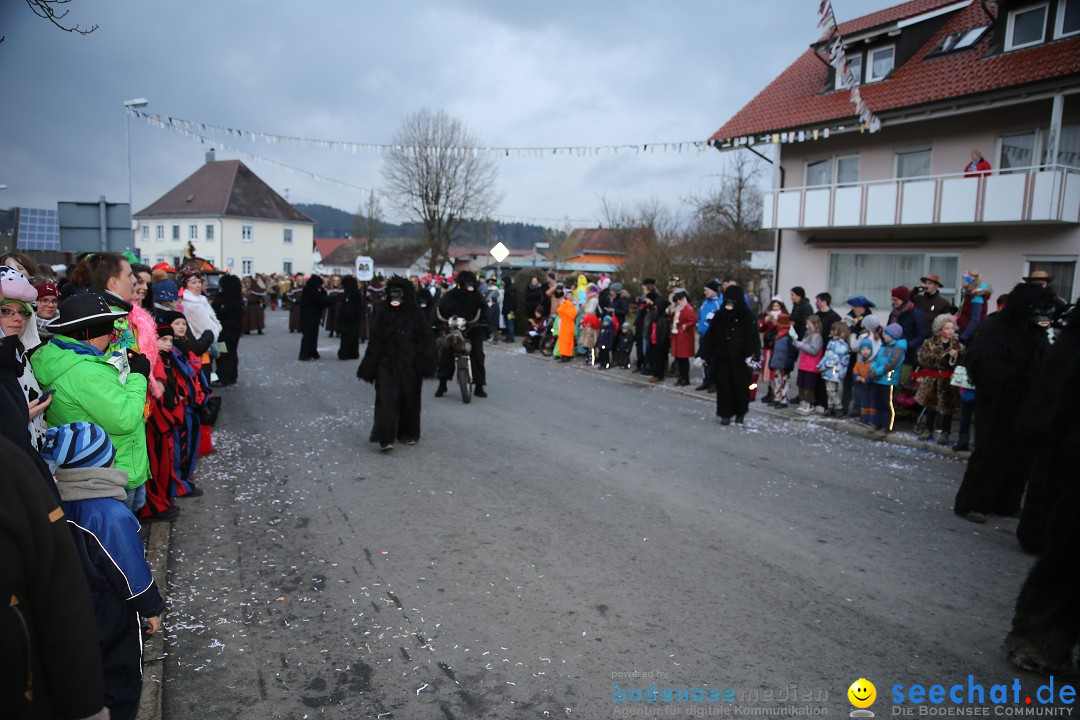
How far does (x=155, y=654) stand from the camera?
12.3 ft

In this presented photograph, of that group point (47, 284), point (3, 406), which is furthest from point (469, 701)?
point (47, 284)

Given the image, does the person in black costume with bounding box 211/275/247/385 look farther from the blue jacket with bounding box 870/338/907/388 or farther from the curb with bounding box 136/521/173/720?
the blue jacket with bounding box 870/338/907/388

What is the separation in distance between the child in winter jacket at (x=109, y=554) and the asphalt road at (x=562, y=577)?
58cm

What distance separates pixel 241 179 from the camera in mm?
61344

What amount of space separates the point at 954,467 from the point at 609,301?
373 inches

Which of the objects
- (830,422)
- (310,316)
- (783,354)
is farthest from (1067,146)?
(310,316)

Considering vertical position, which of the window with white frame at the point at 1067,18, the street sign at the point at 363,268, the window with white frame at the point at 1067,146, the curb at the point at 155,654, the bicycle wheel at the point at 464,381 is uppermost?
the window with white frame at the point at 1067,18

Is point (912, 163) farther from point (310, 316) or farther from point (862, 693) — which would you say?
point (862, 693)

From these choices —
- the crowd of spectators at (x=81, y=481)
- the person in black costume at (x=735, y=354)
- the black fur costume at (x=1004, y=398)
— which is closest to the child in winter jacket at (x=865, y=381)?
the person in black costume at (x=735, y=354)

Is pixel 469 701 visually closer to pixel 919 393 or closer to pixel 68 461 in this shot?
pixel 68 461

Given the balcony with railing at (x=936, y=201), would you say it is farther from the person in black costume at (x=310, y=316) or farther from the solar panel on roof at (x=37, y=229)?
the solar panel on roof at (x=37, y=229)

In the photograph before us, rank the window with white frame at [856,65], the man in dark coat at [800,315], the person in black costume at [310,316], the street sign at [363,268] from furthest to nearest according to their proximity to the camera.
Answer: the street sign at [363,268] → the window with white frame at [856,65] → the person in black costume at [310,316] → the man in dark coat at [800,315]

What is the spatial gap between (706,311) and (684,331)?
58cm

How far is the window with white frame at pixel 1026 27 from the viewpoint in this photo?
57.8 ft
